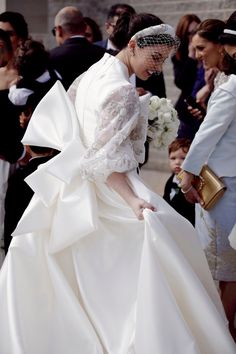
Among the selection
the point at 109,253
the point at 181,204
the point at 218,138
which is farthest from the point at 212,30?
the point at 109,253

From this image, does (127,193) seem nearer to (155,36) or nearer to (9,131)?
(155,36)

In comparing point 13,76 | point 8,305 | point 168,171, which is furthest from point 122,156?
point 168,171

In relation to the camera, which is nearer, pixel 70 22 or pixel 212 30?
pixel 212 30

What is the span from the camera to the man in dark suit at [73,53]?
6.32 m

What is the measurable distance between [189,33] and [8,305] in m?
4.44

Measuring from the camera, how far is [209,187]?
4.68 m

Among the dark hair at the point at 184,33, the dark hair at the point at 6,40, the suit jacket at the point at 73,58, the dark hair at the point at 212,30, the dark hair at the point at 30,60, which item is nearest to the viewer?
the dark hair at the point at 212,30

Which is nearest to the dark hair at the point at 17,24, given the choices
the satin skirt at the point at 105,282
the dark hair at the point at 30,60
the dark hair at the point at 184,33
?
the dark hair at the point at 30,60

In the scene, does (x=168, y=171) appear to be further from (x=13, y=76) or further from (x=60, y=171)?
(x=60, y=171)

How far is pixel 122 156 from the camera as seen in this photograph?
4.02 meters

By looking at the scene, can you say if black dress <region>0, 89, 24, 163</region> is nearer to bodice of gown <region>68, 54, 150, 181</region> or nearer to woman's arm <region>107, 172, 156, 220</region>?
bodice of gown <region>68, 54, 150, 181</region>

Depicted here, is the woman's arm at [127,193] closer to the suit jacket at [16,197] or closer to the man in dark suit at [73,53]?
the suit jacket at [16,197]

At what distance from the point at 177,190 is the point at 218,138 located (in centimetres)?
115

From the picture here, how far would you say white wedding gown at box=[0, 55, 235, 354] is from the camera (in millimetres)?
3916
